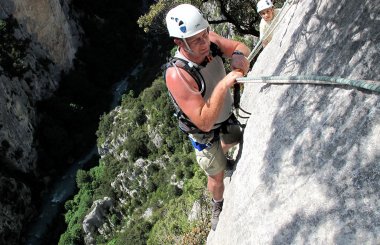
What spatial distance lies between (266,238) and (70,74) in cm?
5566

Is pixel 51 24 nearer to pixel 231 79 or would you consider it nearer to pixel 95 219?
pixel 95 219

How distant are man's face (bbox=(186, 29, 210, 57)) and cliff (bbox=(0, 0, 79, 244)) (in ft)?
141

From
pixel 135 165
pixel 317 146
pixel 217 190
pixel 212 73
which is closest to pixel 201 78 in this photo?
pixel 212 73

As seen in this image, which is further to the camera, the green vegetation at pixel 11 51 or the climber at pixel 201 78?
the green vegetation at pixel 11 51

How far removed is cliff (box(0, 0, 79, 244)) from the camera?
44.1 metres

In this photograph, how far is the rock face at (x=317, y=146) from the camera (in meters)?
3.22

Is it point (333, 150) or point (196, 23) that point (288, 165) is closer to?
point (333, 150)

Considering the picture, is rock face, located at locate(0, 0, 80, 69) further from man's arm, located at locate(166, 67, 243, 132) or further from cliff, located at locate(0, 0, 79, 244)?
man's arm, located at locate(166, 67, 243, 132)

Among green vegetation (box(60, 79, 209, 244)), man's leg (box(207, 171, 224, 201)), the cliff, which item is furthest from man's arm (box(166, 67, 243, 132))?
the cliff

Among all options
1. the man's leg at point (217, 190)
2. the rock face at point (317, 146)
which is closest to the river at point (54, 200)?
the man's leg at point (217, 190)

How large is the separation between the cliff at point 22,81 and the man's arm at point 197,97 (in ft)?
141

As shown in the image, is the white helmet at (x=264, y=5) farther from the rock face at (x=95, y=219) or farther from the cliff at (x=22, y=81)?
the cliff at (x=22, y=81)

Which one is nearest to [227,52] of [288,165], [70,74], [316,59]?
[316,59]

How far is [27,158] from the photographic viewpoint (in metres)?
48.5
